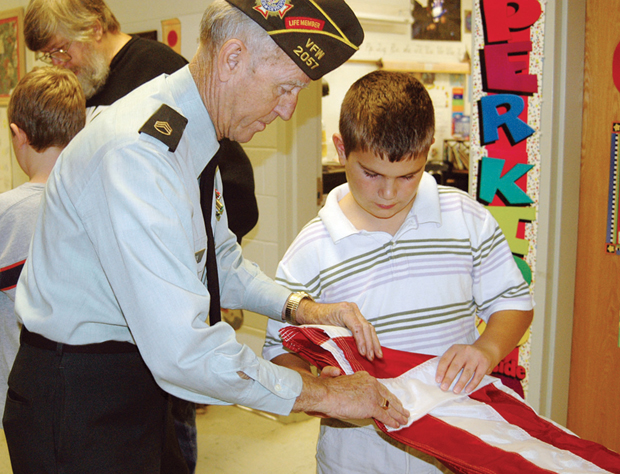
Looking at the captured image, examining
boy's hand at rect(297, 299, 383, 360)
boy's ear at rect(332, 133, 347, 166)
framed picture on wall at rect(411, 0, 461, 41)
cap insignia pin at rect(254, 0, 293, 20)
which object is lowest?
boy's hand at rect(297, 299, 383, 360)

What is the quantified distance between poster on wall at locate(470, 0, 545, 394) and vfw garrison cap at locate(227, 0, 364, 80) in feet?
4.39

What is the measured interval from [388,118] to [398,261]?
1.13 ft

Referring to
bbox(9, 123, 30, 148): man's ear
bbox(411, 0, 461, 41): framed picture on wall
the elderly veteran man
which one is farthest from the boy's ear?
bbox(411, 0, 461, 41): framed picture on wall

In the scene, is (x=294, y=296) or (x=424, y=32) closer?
(x=294, y=296)

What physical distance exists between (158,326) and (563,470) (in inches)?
30.5

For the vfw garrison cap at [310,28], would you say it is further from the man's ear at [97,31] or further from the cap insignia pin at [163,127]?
the man's ear at [97,31]

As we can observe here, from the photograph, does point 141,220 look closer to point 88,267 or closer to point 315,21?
point 88,267

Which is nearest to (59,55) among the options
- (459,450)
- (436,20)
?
(459,450)

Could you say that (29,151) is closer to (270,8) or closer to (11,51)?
(270,8)

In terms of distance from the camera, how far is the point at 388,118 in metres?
1.29

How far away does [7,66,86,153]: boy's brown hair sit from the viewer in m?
1.96

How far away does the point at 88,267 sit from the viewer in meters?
1.05

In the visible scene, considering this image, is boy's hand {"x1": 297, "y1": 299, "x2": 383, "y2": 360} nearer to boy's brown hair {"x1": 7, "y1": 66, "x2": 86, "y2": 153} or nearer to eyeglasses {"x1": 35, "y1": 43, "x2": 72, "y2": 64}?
boy's brown hair {"x1": 7, "y1": 66, "x2": 86, "y2": 153}

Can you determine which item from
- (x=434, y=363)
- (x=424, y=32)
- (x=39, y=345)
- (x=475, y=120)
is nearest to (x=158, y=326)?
(x=39, y=345)
